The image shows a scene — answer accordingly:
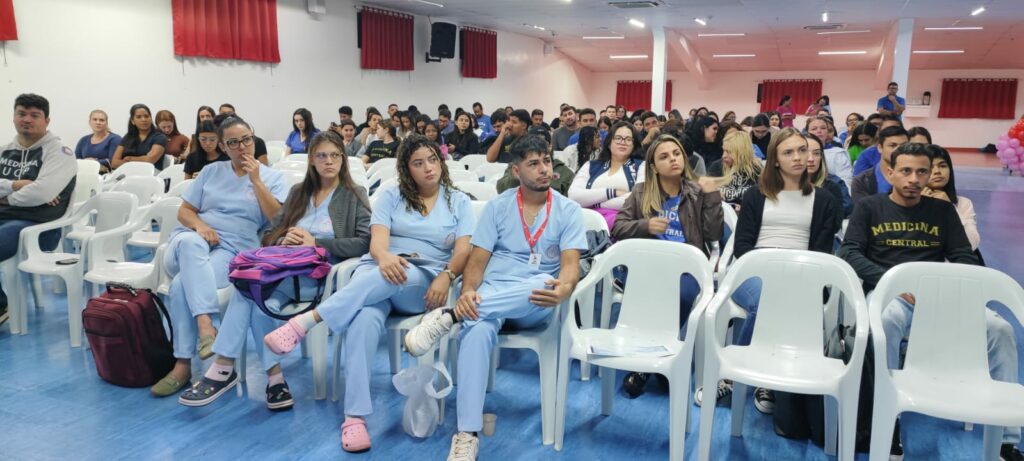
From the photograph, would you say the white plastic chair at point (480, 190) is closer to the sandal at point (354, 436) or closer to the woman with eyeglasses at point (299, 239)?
the woman with eyeglasses at point (299, 239)

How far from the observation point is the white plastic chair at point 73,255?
3.51 m

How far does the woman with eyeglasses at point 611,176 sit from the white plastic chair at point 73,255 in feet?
8.08

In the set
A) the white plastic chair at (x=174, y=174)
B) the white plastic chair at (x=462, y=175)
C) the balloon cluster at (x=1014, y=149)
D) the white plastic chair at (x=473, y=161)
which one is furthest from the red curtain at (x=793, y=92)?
the white plastic chair at (x=174, y=174)

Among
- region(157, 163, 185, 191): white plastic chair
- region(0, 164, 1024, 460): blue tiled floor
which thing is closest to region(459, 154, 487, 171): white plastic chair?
region(157, 163, 185, 191): white plastic chair

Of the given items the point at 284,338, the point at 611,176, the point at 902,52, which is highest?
the point at 902,52

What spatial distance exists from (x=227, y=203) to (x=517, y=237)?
4.82 feet

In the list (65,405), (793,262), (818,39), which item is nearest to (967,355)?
(793,262)

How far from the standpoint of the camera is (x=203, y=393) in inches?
110

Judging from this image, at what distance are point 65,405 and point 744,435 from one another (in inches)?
107

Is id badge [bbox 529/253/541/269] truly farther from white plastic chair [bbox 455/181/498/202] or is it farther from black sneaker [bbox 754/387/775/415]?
white plastic chair [bbox 455/181/498/202]

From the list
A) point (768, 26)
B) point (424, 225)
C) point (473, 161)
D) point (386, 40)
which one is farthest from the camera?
point (768, 26)

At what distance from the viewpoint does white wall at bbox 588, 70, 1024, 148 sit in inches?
759

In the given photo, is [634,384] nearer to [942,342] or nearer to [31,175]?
[942,342]

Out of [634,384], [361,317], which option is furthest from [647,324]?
[361,317]
